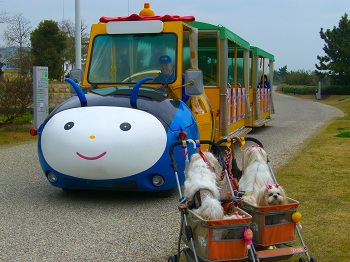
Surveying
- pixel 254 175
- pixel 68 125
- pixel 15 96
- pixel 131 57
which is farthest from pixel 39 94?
pixel 254 175

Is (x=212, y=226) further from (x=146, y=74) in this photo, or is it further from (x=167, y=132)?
(x=146, y=74)

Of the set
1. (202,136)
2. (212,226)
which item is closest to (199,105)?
(202,136)

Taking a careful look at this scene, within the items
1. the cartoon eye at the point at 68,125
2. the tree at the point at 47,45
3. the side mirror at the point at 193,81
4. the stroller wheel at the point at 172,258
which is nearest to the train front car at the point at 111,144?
the cartoon eye at the point at 68,125

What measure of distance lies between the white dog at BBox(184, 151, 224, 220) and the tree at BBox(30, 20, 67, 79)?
28242 millimetres

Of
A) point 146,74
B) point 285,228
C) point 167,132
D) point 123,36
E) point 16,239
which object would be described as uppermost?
point 123,36

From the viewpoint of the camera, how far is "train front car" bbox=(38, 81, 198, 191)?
677cm

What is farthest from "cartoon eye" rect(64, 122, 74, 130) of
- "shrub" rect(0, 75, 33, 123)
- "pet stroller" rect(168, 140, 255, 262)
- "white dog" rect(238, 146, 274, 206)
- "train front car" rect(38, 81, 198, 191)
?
"shrub" rect(0, 75, 33, 123)

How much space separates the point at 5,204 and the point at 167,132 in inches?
90.8

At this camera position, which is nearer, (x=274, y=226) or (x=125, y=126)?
(x=274, y=226)

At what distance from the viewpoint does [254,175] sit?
17.7ft

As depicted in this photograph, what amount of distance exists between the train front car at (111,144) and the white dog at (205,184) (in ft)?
4.79

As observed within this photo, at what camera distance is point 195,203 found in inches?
189

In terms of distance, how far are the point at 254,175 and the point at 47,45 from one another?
95.3 feet

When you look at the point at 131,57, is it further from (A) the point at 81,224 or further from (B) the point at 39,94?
(B) the point at 39,94
